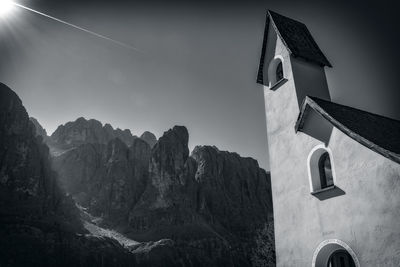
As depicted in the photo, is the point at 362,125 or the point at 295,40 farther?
the point at 295,40

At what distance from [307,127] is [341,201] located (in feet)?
9.59

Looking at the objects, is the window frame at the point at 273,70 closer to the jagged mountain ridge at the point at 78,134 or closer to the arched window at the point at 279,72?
the arched window at the point at 279,72

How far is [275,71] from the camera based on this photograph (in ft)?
48.3

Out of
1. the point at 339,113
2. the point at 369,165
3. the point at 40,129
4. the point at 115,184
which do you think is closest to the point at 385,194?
the point at 369,165

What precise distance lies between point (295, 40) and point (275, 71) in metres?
1.64

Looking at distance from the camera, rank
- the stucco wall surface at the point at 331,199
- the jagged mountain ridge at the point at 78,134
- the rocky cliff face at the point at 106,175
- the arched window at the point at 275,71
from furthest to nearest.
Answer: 1. the jagged mountain ridge at the point at 78,134
2. the rocky cliff face at the point at 106,175
3. the arched window at the point at 275,71
4. the stucco wall surface at the point at 331,199

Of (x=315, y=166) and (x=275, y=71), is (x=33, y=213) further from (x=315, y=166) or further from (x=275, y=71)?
(x=315, y=166)

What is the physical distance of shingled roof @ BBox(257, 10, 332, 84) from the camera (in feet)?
45.9

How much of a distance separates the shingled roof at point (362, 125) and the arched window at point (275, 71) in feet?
9.57

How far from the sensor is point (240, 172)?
148m

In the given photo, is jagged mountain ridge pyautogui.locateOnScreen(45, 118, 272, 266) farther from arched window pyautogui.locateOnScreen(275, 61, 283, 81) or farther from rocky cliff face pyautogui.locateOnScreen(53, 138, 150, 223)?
arched window pyautogui.locateOnScreen(275, 61, 283, 81)

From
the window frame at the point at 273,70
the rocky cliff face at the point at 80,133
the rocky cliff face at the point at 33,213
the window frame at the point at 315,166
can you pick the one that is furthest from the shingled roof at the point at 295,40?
the rocky cliff face at the point at 80,133

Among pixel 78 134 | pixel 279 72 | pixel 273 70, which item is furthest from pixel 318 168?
pixel 78 134

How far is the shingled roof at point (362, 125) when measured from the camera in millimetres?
9422
